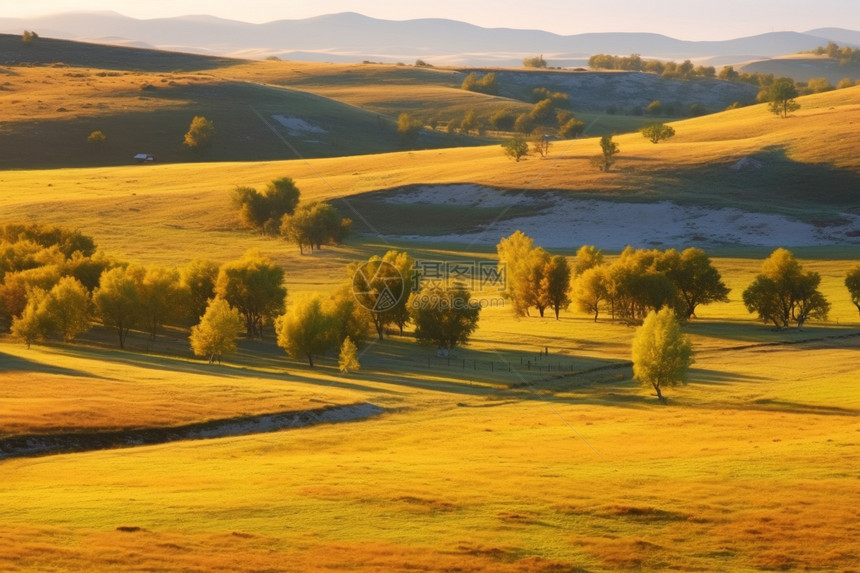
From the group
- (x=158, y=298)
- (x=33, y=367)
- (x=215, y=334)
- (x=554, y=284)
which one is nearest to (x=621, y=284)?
(x=554, y=284)

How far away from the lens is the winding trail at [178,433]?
1804 inches

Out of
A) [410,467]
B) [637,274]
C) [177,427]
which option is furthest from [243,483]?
[637,274]

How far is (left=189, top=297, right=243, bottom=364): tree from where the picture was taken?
239 ft

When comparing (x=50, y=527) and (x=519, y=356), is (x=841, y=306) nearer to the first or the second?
(x=519, y=356)

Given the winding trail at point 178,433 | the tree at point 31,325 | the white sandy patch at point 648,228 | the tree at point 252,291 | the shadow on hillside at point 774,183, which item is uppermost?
the shadow on hillside at point 774,183

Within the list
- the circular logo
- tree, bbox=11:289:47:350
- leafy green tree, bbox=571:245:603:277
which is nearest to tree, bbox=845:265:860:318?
leafy green tree, bbox=571:245:603:277

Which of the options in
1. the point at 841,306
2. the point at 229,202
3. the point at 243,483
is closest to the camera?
the point at 243,483

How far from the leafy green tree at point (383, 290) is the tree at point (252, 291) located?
712 cm

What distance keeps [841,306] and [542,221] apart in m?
50.0

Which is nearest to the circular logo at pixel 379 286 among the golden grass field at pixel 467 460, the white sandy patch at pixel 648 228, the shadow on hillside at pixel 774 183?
the golden grass field at pixel 467 460

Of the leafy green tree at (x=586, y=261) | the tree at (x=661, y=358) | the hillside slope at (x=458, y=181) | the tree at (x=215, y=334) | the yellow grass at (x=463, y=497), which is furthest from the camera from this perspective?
the hillside slope at (x=458, y=181)

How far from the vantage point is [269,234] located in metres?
138

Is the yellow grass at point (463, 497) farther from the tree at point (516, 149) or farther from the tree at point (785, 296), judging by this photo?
the tree at point (516, 149)

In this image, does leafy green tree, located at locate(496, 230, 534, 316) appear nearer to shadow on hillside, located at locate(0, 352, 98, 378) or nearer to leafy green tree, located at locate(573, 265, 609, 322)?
leafy green tree, located at locate(573, 265, 609, 322)
